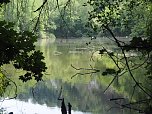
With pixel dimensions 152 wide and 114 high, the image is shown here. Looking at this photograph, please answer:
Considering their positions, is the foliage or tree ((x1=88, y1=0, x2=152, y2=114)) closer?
tree ((x1=88, y1=0, x2=152, y2=114))

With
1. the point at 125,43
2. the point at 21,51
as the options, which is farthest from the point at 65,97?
the point at 125,43

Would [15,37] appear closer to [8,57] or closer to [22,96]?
[8,57]

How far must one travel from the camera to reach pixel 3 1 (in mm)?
1984

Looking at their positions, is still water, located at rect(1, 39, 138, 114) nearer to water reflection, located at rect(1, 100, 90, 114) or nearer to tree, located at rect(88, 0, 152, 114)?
water reflection, located at rect(1, 100, 90, 114)

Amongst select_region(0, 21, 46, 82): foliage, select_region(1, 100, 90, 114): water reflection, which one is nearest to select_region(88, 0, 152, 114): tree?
select_region(0, 21, 46, 82): foliage

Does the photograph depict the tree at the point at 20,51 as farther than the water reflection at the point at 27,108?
No

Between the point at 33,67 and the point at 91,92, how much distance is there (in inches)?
557

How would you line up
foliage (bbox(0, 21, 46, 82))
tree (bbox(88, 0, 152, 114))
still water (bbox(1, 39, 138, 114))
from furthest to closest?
still water (bbox(1, 39, 138, 114)), foliage (bbox(0, 21, 46, 82)), tree (bbox(88, 0, 152, 114))

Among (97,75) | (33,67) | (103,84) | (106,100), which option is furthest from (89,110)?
(33,67)

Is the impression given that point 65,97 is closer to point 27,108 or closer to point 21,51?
point 27,108

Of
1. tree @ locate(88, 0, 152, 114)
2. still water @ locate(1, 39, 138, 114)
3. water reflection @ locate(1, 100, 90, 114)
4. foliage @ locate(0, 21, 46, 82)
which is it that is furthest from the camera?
still water @ locate(1, 39, 138, 114)

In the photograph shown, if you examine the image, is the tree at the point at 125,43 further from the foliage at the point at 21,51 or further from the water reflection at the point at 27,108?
the water reflection at the point at 27,108

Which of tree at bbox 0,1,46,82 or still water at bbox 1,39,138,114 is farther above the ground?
tree at bbox 0,1,46,82

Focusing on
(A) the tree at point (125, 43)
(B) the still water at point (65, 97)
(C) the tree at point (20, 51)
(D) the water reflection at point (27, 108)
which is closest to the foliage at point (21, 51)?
(C) the tree at point (20, 51)
